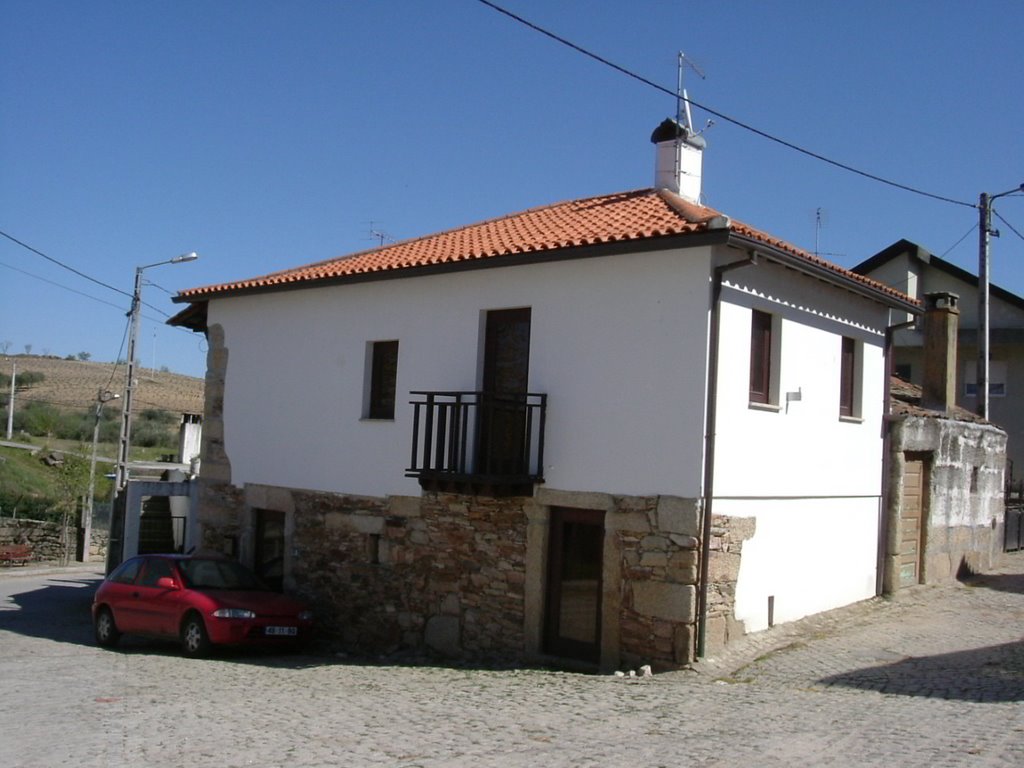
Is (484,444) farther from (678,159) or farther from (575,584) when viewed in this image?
(678,159)

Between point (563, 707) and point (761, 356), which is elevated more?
point (761, 356)

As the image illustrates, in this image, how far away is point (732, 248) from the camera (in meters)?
10.9

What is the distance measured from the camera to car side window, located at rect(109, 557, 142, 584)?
565 inches

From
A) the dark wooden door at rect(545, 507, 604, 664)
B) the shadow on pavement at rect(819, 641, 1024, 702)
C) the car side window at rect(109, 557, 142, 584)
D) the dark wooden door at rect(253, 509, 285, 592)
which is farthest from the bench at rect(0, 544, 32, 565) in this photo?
the shadow on pavement at rect(819, 641, 1024, 702)

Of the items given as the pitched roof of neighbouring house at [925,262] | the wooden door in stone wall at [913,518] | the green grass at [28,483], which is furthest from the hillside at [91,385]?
the wooden door in stone wall at [913,518]

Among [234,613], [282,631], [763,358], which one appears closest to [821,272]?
[763,358]

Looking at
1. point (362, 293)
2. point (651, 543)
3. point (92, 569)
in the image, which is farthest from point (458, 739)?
point (92, 569)

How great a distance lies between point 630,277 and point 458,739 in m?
5.50

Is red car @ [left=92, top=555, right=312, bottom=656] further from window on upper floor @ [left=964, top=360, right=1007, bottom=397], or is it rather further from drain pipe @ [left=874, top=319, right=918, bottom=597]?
window on upper floor @ [left=964, top=360, right=1007, bottom=397]

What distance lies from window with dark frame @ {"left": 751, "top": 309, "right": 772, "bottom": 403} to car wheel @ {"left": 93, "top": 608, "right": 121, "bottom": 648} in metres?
9.18

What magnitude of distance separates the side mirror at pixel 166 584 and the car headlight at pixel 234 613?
92 cm

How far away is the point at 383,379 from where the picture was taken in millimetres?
14383

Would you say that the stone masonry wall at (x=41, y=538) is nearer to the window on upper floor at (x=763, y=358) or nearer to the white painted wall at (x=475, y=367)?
the white painted wall at (x=475, y=367)

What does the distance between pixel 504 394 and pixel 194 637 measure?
17.0 feet
